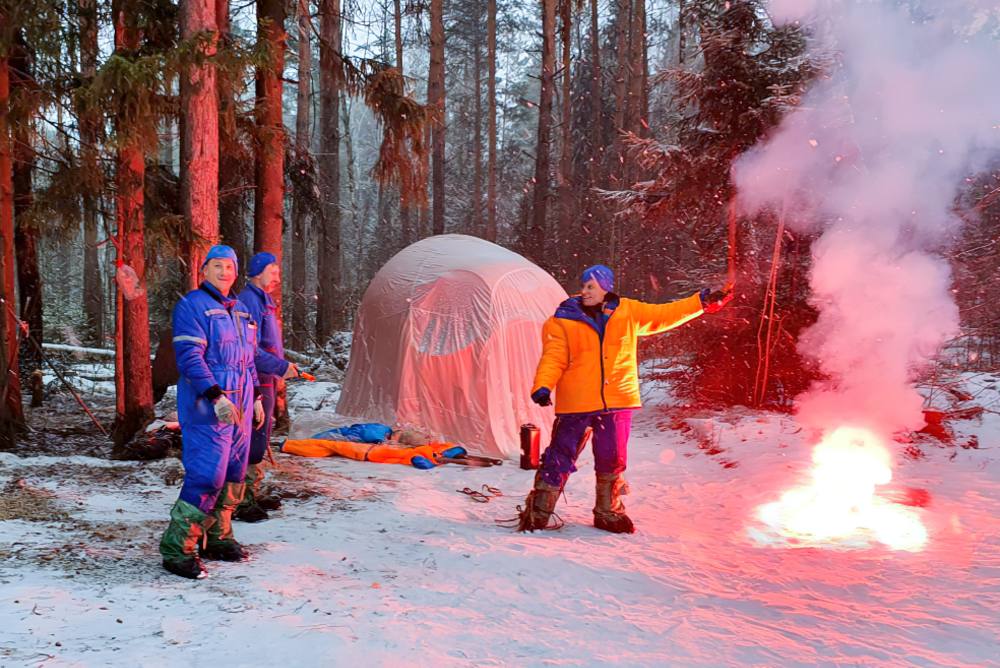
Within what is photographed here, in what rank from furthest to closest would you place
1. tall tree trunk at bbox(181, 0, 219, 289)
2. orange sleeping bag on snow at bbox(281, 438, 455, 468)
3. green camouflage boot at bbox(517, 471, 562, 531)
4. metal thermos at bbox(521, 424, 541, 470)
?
orange sleeping bag on snow at bbox(281, 438, 455, 468), metal thermos at bbox(521, 424, 541, 470), tall tree trunk at bbox(181, 0, 219, 289), green camouflage boot at bbox(517, 471, 562, 531)

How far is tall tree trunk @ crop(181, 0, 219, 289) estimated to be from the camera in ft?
23.5

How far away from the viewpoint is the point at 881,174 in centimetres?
889

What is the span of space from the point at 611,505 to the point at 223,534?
2992 millimetres

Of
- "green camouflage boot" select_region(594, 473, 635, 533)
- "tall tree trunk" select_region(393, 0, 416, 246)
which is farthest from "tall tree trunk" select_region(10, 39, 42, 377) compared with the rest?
"tall tree trunk" select_region(393, 0, 416, 246)

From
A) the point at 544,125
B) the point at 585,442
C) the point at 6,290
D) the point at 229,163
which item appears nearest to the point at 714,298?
the point at 585,442

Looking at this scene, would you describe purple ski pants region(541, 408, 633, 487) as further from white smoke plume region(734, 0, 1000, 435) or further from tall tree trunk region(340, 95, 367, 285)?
tall tree trunk region(340, 95, 367, 285)

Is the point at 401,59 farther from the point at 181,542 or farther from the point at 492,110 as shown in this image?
the point at 181,542

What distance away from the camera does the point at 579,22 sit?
100ft

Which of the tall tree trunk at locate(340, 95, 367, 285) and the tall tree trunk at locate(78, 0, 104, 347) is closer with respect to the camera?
the tall tree trunk at locate(78, 0, 104, 347)

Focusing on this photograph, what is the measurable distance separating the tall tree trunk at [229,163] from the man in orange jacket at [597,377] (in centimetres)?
406

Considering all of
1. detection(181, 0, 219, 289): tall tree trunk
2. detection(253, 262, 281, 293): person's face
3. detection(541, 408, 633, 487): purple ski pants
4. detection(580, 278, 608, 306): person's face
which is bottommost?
detection(541, 408, 633, 487): purple ski pants

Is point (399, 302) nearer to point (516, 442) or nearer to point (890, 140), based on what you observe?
point (516, 442)

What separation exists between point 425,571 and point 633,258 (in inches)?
553

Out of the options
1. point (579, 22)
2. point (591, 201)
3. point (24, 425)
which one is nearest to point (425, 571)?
point (24, 425)
